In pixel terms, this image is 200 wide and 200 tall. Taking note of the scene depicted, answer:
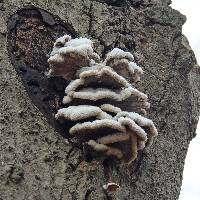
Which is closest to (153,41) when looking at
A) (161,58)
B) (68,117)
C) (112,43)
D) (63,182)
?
(161,58)

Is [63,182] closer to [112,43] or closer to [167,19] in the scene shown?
[112,43]

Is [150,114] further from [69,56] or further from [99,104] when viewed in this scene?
[69,56]

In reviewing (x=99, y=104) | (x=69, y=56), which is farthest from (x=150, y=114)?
(x=69, y=56)

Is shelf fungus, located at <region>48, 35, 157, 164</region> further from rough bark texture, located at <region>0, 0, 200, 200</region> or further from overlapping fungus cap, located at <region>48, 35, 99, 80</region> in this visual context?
rough bark texture, located at <region>0, 0, 200, 200</region>

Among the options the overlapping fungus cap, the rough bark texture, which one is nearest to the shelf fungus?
the overlapping fungus cap

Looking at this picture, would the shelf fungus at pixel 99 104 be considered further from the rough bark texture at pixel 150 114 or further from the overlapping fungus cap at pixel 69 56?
the rough bark texture at pixel 150 114

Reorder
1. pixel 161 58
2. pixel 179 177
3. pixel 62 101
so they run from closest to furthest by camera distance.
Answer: pixel 62 101, pixel 179 177, pixel 161 58
